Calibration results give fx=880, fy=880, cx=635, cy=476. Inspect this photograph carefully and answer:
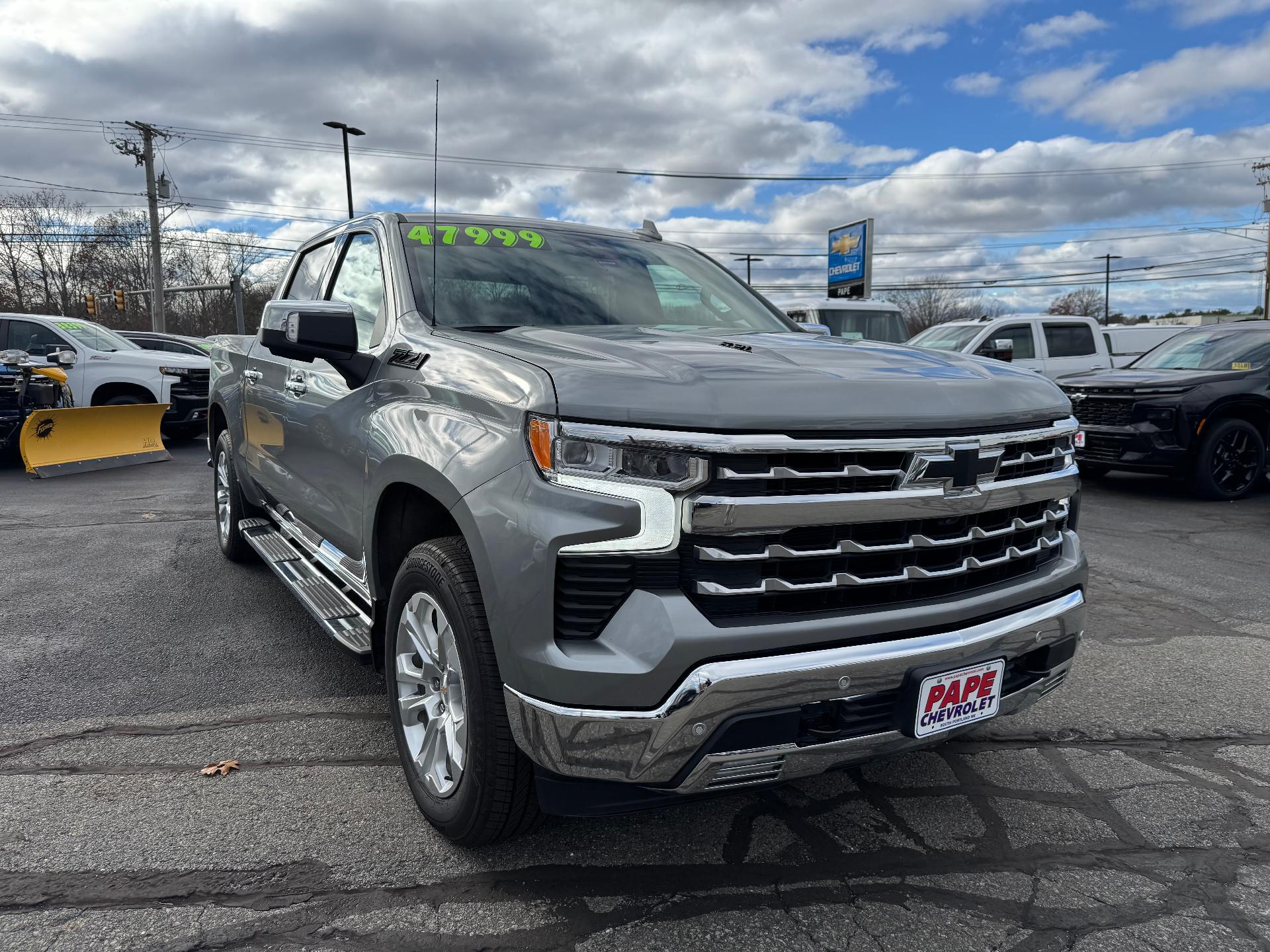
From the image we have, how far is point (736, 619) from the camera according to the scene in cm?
199

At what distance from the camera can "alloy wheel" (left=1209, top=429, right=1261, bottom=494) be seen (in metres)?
8.43

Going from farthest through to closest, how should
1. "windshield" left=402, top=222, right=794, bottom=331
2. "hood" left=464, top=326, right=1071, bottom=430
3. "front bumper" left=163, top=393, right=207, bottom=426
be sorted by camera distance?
"front bumper" left=163, top=393, right=207, bottom=426, "windshield" left=402, top=222, right=794, bottom=331, "hood" left=464, top=326, right=1071, bottom=430

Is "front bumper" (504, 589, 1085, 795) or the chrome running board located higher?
"front bumper" (504, 589, 1085, 795)

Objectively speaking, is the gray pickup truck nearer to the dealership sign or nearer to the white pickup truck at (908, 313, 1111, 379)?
the white pickup truck at (908, 313, 1111, 379)

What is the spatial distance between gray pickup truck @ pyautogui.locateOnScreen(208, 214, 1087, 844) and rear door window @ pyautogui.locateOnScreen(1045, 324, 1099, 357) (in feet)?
37.1

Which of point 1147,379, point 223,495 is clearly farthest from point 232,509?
point 1147,379

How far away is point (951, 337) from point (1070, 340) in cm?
197

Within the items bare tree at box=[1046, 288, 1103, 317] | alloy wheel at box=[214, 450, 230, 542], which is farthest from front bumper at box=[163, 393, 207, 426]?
bare tree at box=[1046, 288, 1103, 317]

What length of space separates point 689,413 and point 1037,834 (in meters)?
1.74

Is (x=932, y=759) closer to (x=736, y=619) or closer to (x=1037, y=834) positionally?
(x=1037, y=834)

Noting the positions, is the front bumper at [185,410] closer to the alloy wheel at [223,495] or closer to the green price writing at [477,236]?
the alloy wheel at [223,495]

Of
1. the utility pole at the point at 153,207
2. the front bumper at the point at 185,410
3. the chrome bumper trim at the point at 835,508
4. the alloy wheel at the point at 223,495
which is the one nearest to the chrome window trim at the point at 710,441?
the chrome bumper trim at the point at 835,508

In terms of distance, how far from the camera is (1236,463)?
27.9 feet

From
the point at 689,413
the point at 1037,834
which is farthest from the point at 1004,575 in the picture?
the point at 689,413
